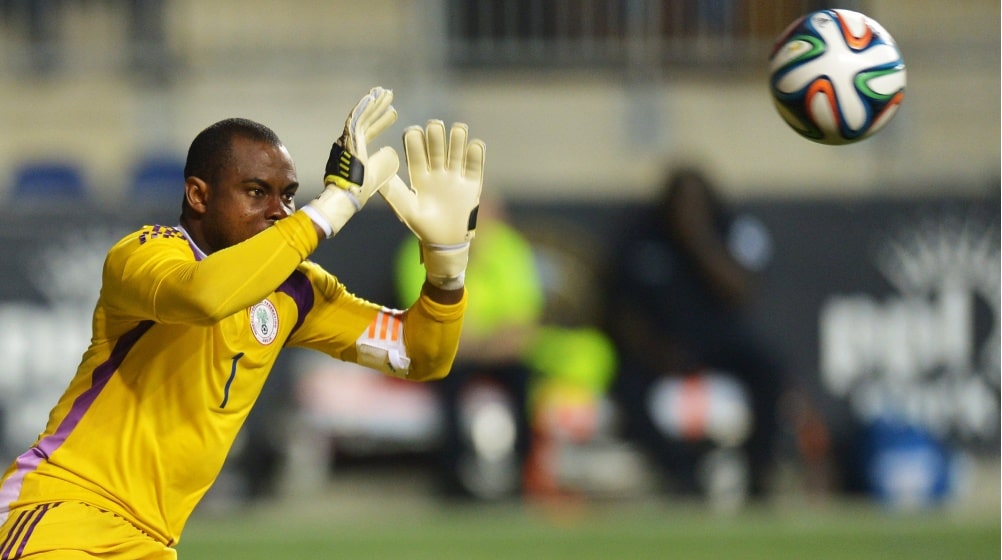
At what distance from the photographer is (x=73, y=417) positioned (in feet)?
14.4

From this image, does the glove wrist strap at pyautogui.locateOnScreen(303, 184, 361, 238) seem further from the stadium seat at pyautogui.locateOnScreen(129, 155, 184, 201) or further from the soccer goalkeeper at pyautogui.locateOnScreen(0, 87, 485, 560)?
the stadium seat at pyautogui.locateOnScreen(129, 155, 184, 201)

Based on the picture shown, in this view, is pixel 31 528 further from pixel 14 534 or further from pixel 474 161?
pixel 474 161

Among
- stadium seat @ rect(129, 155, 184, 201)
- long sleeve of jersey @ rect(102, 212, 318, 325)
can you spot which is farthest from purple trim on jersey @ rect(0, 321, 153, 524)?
stadium seat @ rect(129, 155, 184, 201)

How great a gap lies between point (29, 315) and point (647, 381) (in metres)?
4.37

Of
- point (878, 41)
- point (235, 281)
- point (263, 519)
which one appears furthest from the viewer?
point (263, 519)

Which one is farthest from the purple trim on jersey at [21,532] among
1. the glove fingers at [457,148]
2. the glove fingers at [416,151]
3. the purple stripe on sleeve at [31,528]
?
the glove fingers at [457,148]

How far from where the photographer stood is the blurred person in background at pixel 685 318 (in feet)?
36.2

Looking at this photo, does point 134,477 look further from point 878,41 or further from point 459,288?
point 878,41

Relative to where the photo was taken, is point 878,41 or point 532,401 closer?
point 878,41

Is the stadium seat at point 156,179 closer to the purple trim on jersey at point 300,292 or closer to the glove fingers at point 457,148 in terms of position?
the purple trim on jersey at point 300,292

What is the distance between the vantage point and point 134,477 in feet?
14.3

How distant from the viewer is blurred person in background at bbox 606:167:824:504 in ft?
36.2

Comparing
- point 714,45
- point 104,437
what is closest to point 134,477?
point 104,437

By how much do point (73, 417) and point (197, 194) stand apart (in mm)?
726
